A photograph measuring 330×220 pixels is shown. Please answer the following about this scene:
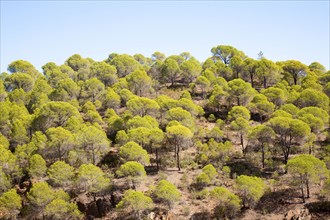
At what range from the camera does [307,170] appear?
4100cm

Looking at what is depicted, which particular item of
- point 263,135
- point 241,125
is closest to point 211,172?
point 263,135

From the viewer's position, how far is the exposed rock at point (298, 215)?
129ft

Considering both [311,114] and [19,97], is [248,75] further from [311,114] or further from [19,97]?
[19,97]

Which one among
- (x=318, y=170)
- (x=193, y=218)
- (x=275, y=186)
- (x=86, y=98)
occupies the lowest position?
(x=193, y=218)

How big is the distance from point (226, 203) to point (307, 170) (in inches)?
464

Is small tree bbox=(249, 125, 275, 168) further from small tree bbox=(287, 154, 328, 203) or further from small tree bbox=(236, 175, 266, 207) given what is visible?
small tree bbox=(236, 175, 266, 207)

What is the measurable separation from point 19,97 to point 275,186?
2236 inches

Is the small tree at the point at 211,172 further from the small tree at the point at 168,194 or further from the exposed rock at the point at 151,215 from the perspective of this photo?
the exposed rock at the point at 151,215

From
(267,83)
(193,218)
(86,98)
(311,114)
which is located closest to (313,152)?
(311,114)

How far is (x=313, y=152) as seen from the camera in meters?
51.3

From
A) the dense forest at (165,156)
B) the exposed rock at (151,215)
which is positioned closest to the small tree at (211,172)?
the dense forest at (165,156)

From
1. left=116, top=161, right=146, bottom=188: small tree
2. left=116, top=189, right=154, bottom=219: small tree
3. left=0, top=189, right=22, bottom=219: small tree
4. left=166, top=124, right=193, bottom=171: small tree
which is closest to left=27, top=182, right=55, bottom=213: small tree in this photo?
left=0, top=189, right=22, bottom=219: small tree

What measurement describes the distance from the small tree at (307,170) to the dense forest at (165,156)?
0.14 m

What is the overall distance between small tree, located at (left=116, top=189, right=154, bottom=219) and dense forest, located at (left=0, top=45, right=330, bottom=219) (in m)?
0.14
